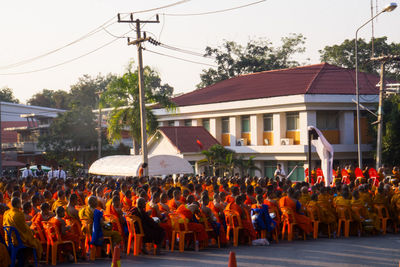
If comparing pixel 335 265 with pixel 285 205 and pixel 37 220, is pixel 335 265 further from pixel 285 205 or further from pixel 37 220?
pixel 37 220

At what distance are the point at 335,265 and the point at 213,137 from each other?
100 feet

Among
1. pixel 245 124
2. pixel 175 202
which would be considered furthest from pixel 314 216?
→ pixel 245 124

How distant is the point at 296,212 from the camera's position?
16094 millimetres

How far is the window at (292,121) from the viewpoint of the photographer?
38094 millimetres

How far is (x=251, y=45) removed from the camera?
60594 mm

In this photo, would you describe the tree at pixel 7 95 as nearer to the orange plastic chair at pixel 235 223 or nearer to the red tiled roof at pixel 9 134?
the red tiled roof at pixel 9 134

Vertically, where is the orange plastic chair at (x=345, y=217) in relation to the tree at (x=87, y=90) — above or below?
below

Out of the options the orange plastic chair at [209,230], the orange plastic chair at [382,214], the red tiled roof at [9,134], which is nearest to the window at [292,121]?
the orange plastic chair at [382,214]

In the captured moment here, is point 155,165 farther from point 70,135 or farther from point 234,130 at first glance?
point 70,135

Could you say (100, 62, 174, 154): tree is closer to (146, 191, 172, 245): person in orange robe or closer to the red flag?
the red flag

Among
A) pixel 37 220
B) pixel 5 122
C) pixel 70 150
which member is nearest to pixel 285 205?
pixel 37 220

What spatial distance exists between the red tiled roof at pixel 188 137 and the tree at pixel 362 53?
2026cm

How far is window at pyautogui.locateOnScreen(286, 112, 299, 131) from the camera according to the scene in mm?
38094

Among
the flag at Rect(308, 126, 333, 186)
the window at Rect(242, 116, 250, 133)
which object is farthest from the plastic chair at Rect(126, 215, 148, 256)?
the window at Rect(242, 116, 250, 133)
